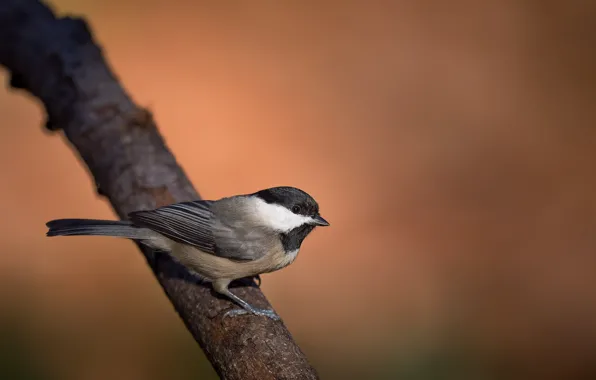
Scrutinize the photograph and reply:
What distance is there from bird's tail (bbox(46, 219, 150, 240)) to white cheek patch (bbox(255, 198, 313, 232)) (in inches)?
18.1

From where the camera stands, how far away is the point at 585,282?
537cm

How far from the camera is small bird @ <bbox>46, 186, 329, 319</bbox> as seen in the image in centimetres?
280

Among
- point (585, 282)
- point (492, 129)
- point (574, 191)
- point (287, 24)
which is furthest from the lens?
point (287, 24)

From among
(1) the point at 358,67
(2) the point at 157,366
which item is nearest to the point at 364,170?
(1) the point at 358,67

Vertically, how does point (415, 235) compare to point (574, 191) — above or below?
below

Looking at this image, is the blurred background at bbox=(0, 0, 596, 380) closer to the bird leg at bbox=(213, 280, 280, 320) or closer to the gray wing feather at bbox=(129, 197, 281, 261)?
the gray wing feather at bbox=(129, 197, 281, 261)

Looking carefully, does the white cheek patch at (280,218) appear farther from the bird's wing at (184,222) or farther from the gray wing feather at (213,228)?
→ the bird's wing at (184,222)

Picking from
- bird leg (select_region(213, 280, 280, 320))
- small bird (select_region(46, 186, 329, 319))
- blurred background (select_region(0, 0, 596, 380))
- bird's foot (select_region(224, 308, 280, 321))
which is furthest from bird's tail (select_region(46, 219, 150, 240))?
blurred background (select_region(0, 0, 596, 380))

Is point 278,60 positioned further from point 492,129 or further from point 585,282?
point 585,282

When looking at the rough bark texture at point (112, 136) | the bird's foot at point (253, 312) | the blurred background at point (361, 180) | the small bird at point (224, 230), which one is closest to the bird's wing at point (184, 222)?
the small bird at point (224, 230)

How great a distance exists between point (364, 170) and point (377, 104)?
0.75m

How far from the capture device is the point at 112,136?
10.2ft

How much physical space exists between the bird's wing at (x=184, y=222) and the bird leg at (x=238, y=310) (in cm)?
15

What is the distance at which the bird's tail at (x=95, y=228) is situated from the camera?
278 centimetres
